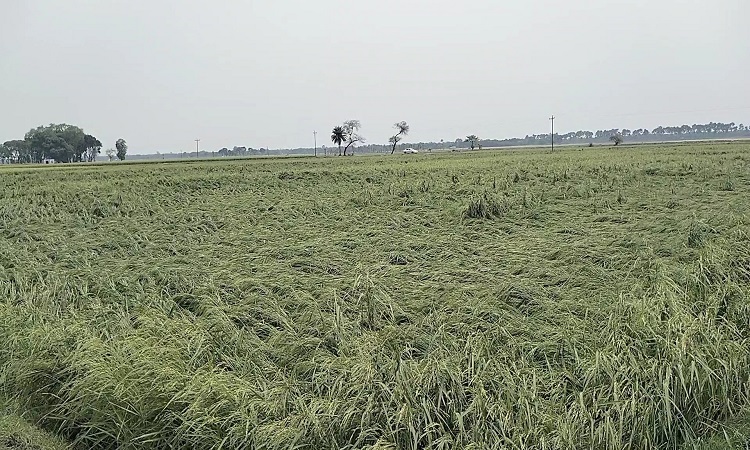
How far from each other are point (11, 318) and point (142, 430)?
100 inches

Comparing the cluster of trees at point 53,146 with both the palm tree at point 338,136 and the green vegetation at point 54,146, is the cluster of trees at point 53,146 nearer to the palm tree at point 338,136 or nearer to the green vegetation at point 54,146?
the green vegetation at point 54,146

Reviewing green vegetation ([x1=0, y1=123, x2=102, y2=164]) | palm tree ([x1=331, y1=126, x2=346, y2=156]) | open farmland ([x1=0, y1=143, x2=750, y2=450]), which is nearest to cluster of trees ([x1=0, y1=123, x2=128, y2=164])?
green vegetation ([x1=0, y1=123, x2=102, y2=164])

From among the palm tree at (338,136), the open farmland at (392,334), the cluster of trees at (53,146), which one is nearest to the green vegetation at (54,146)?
the cluster of trees at (53,146)

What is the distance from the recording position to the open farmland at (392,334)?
286cm

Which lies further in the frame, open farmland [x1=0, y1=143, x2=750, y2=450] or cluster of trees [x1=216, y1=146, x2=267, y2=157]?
cluster of trees [x1=216, y1=146, x2=267, y2=157]

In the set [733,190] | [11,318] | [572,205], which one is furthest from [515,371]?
[733,190]

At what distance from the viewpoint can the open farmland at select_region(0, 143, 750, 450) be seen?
2.86 m

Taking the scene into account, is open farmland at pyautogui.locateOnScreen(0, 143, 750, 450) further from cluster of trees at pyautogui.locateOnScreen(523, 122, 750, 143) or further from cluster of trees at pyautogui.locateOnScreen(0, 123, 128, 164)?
cluster of trees at pyautogui.locateOnScreen(523, 122, 750, 143)

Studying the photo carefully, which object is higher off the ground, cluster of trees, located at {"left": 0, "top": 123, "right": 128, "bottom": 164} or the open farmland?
cluster of trees, located at {"left": 0, "top": 123, "right": 128, "bottom": 164}

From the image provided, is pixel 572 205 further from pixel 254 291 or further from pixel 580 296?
pixel 254 291

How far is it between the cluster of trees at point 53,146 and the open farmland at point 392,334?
68.7m

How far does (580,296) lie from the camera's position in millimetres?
4715

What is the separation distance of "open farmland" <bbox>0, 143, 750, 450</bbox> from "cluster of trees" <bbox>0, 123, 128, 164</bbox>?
68.7 metres

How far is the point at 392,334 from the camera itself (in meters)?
4.02
